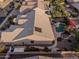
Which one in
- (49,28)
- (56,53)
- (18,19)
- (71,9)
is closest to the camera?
(56,53)

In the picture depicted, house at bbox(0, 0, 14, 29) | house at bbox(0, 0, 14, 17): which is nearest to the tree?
house at bbox(0, 0, 14, 29)

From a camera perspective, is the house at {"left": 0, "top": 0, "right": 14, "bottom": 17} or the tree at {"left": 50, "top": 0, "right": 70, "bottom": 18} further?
the house at {"left": 0, "top": 0, "right": 14, "bottom": 17}

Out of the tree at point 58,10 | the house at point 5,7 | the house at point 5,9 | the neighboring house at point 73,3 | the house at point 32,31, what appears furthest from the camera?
the neighboring house at point 73,3

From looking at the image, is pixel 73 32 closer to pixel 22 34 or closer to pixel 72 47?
pixel 72 47

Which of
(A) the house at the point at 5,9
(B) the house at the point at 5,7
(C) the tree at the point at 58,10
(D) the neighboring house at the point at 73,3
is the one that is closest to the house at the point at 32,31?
(C) the tree at the point at 58,10

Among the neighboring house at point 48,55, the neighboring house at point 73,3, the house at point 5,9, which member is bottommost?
the neighboring house at point 48,55

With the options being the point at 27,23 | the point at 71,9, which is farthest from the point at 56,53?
the point at 71,9

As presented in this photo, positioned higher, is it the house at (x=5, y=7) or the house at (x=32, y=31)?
the house at (x=32, y=31)

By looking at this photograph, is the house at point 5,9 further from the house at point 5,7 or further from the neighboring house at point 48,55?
the neighboring house at point 48,55

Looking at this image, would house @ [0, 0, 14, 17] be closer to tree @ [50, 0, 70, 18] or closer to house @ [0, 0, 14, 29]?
house @ [0, 0, 14, 29]

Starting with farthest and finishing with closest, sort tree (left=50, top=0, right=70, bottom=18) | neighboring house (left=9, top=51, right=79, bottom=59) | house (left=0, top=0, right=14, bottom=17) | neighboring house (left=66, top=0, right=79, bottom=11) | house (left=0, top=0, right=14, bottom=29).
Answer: neighboring house (left=66, top=0, right=79, bottom=11) < house (left=0, top=0, right=14, bottom=17) < house (left=0, top=0, right=14, bottom=29) < tree (left=50, top=0, right=70, bottom=18) < neighboring house (left=9, top=51, right=79, bottom=59)

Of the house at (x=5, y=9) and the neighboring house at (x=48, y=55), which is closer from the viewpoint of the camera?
the neighboring house at (x=48, y=55)
